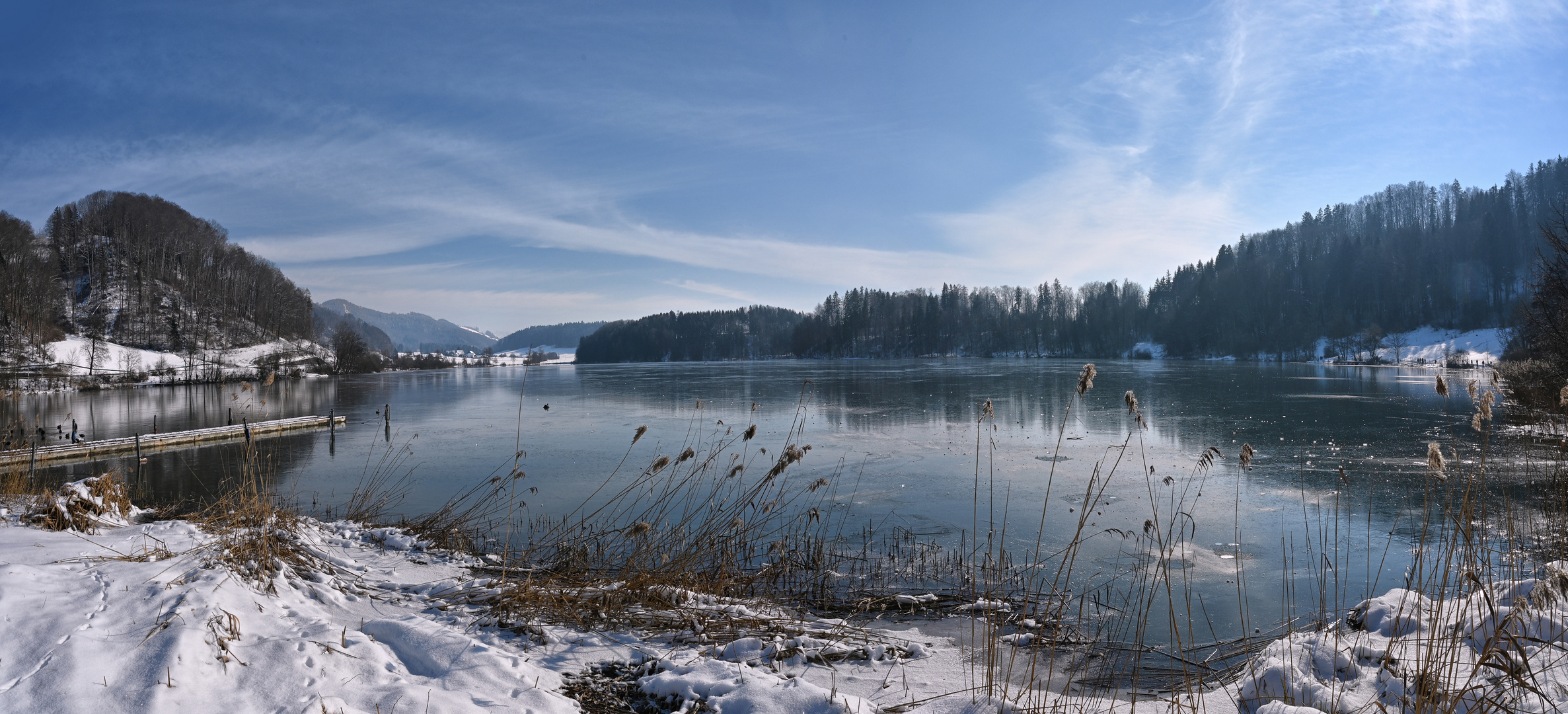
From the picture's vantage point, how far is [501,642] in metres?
3.67

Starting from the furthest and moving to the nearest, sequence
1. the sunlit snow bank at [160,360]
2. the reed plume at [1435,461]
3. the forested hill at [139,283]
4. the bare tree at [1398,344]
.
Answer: the bare tree at [1398,344] → the forested hill at [139,283] → the sunlit snow bank at [160,360] → the reed plume at [1435,461]

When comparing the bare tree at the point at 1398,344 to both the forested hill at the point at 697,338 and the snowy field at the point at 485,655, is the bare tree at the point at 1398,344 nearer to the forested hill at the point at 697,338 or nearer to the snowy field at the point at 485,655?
the snowy field at the point at 485,655

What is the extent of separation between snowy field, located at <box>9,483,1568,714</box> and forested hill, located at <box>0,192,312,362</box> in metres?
72.8

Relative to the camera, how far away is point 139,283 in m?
79.0

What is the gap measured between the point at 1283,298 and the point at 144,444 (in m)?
124

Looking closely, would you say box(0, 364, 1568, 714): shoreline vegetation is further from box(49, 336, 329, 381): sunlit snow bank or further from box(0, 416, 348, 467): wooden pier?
box(49, 336, 329, 381): sunlit snow bank

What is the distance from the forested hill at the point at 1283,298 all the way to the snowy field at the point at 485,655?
99.8 m

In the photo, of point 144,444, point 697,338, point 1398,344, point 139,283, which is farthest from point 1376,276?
point 139,283

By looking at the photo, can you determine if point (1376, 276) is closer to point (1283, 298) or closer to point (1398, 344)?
point (1283, 298)

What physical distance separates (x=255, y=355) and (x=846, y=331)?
86746mm


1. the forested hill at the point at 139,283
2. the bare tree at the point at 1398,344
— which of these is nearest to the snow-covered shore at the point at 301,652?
the forested hill at the point at 139,283

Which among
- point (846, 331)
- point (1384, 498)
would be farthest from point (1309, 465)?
point (846, 331)

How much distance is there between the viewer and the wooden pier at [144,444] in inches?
677

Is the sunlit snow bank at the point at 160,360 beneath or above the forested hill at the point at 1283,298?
beneath
